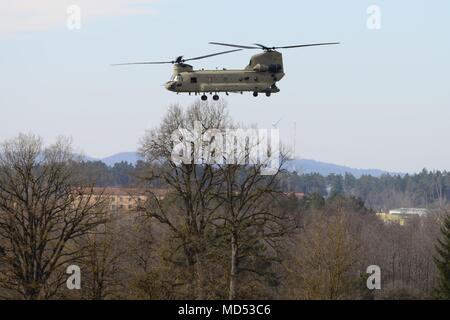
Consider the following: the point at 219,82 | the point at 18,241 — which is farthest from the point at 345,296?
the point at 18,241

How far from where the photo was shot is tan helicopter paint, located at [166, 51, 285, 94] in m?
53.8

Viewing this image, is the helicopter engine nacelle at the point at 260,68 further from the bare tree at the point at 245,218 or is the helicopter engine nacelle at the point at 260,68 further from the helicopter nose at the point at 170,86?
the bare tree at the point at 245,218

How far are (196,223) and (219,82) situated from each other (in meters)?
8.10

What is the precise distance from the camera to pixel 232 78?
5406cm

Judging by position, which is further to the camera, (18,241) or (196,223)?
(196,223)

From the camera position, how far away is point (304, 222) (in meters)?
101

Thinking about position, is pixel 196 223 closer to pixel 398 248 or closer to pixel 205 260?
pixel 205 260

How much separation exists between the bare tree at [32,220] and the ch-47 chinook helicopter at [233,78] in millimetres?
8153

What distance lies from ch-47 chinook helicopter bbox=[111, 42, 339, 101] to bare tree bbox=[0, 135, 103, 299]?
8153mm

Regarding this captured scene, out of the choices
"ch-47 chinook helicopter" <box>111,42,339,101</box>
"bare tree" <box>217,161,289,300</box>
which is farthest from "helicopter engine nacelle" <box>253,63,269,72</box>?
"bare tree" <box>217,161,289,300</box>

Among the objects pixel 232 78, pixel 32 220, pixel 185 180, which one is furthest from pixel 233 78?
pixel 32 220
